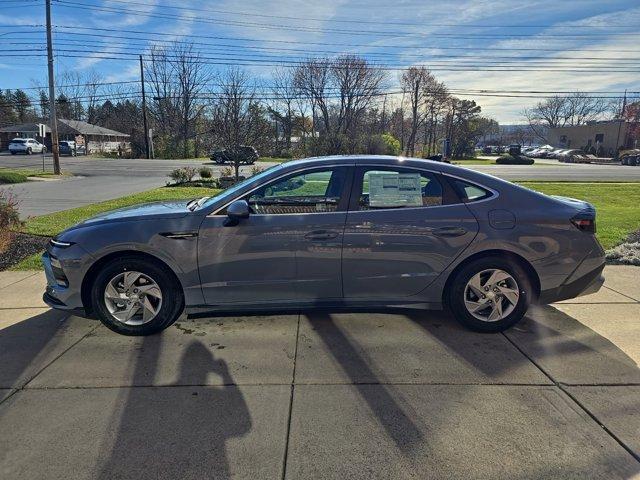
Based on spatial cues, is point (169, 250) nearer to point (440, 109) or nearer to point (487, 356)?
point (487, 356)

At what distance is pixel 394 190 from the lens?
155 inches

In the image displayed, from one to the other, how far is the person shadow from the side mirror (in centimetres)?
113

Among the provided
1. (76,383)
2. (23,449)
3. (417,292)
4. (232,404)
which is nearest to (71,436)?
(23,449)

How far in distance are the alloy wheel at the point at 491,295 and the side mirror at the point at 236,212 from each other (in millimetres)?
2011

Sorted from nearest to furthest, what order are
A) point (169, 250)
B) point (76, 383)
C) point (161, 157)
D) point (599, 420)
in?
point (599, 420) → point (76, 383) → point (169, 250) → point (161, 157)

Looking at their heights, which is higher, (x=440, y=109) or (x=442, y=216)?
(x=440, y=109)

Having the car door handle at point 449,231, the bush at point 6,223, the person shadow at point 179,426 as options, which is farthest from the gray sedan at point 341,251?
the bush at point 6,223

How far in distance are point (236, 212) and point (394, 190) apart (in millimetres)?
1373

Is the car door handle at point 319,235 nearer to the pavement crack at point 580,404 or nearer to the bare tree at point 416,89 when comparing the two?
the pavement crack at point 580,404

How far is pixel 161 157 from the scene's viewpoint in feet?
171

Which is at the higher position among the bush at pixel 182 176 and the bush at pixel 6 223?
the bush at pixel 182 176

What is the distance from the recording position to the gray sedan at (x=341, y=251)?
12.4 ft

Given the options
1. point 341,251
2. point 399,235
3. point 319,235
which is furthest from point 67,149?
point 399,235

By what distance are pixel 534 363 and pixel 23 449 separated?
3442 millimetres
